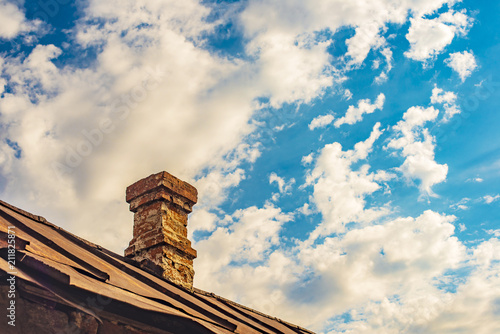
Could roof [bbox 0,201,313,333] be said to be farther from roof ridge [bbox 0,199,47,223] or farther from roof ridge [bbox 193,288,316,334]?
roof ridge [bbox 193,288,316,334]

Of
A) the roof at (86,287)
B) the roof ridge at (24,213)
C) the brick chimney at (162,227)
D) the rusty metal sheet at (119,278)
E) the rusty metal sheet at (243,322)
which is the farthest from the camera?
the brick chimney at (162,227)

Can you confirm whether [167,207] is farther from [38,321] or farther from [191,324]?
[38,321]

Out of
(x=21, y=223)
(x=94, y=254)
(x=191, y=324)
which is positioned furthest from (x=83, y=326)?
(x=94, y=254)

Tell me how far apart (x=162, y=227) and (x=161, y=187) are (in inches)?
25.2

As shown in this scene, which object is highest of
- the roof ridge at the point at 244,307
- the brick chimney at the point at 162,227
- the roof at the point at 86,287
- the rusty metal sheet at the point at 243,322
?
the brick chimney at the point at 162,227

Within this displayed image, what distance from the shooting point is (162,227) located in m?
6.39

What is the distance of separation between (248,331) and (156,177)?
2885 millimetres

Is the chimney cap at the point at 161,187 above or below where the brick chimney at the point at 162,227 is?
above

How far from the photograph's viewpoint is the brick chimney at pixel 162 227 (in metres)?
6.30

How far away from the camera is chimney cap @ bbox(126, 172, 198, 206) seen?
6.68 metres

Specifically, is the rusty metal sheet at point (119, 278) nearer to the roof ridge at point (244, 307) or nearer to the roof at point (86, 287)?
the roof at point (86, 287)

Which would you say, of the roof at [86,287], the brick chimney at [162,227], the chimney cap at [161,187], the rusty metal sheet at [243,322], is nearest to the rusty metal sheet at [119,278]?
the roof at [86,287]

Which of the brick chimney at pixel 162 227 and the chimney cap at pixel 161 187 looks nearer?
the brick chimney at pixel 162 227

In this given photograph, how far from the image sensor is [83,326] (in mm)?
2818
